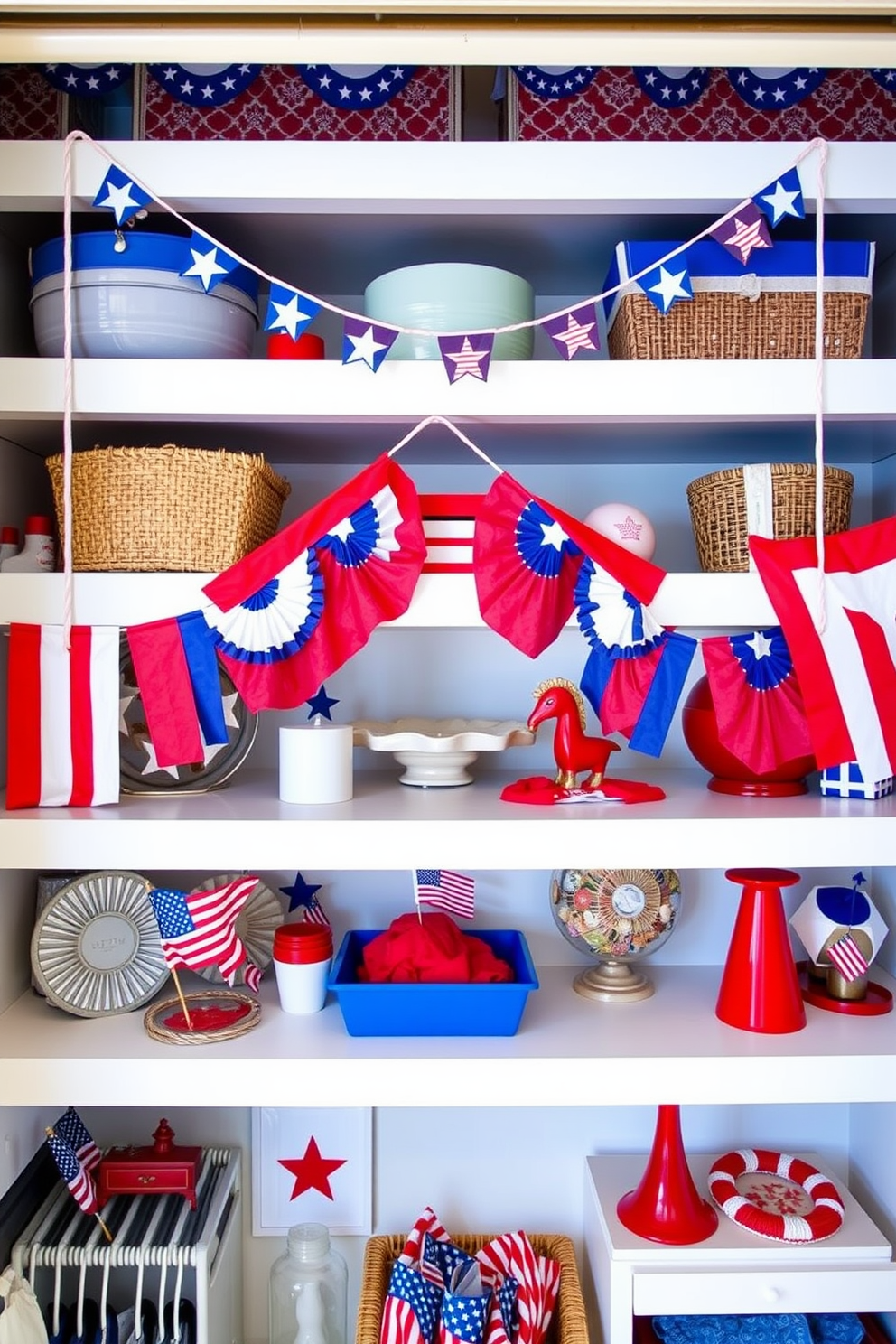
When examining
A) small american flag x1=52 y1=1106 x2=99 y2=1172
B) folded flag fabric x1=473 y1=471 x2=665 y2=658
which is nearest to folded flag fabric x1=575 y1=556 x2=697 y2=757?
folded flag fabric x1=473 y1=471 x2=665 y2=658

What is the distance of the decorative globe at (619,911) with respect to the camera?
1492 mm

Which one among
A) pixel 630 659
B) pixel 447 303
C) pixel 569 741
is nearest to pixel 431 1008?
pixel 569 741

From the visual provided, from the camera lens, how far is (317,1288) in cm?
159

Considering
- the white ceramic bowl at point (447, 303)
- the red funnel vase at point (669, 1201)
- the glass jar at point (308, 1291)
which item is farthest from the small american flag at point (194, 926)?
the white ceramic bowl at point (447, 303)

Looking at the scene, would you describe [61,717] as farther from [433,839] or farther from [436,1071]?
[436,1071]

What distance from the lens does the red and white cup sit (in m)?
1.45

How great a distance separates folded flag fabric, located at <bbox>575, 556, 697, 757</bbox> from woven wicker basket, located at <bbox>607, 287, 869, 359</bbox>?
0.32 metres

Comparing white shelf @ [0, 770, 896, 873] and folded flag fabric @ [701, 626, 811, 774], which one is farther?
folded flag fabric @ [701, 626, 811, 774]

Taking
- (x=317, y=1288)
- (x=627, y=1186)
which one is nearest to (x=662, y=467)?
(x=627, y=1186)

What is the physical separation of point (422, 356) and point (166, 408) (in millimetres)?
348

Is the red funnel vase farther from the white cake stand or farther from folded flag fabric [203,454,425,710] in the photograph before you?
folded flag fabric [203,454,425,710]

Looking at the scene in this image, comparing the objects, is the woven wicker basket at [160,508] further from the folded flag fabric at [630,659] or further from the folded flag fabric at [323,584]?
the folded flag fabric at [630,659]

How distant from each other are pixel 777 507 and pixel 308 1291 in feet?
4.59

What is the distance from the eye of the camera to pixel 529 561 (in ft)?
4.47
